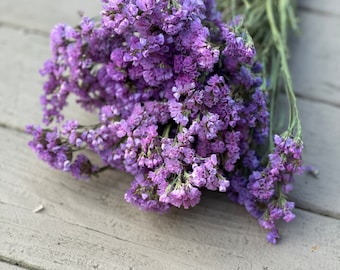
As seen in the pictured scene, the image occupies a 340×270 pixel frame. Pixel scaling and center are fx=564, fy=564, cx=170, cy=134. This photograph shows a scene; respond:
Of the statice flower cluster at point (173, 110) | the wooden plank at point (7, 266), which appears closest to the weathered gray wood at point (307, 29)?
the statice flower cluster at point (173, 110)

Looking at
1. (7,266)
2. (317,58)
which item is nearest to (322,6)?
(317,58)

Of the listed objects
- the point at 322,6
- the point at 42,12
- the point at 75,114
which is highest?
the point at 322,6

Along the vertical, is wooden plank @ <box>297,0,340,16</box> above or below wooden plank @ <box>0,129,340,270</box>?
Answer: above

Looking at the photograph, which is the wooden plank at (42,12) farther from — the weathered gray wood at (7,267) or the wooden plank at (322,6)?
the weathered gray wood at (7,267)

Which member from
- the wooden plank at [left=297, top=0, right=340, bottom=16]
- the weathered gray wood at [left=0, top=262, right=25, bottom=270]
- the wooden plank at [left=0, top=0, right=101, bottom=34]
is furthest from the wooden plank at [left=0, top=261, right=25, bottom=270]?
the wooden plank at [left=297, top=0, right=340, bottom=16]

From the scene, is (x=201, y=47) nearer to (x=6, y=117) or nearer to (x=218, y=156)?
(x=218, y=156)

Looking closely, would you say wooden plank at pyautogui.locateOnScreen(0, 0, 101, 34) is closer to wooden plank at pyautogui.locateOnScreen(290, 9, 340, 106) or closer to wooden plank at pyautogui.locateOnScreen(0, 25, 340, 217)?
wooden plank at pyautogui.locateOnScreen(0, 25, 340, 217)

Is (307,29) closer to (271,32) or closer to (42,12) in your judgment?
(271,32)
